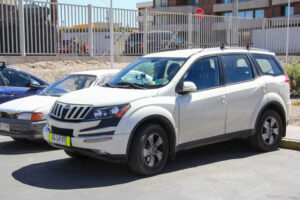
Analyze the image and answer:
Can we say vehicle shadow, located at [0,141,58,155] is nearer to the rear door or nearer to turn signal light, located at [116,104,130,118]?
turn signal light, located at [116,104,130,118]

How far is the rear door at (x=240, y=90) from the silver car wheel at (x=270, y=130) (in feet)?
1.54

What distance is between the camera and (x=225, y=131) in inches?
268

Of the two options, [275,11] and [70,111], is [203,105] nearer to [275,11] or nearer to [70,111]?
[70,111]

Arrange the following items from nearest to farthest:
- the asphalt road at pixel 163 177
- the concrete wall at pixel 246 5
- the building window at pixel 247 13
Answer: the asphalt road at pixel 163 177, the concrete wall at pixel 246 5, the building window at pixel 247 13

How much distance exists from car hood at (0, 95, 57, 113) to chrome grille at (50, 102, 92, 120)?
155 cm

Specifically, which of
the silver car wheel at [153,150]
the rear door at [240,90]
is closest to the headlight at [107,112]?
the silver car wheel at [153,150]

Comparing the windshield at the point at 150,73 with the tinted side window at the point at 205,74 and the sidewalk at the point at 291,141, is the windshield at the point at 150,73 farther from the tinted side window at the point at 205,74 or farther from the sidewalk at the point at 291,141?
the sidewalk at the point at 291,141

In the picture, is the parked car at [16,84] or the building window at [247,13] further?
the building window at [247,13]

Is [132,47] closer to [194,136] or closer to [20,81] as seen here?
[20,81]

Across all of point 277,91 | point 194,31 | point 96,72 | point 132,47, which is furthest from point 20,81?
point 194,31

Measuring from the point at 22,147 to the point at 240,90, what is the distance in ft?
14.0

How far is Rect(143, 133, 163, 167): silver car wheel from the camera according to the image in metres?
5.85

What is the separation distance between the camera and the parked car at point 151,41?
17641mm

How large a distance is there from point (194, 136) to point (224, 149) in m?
1.69
